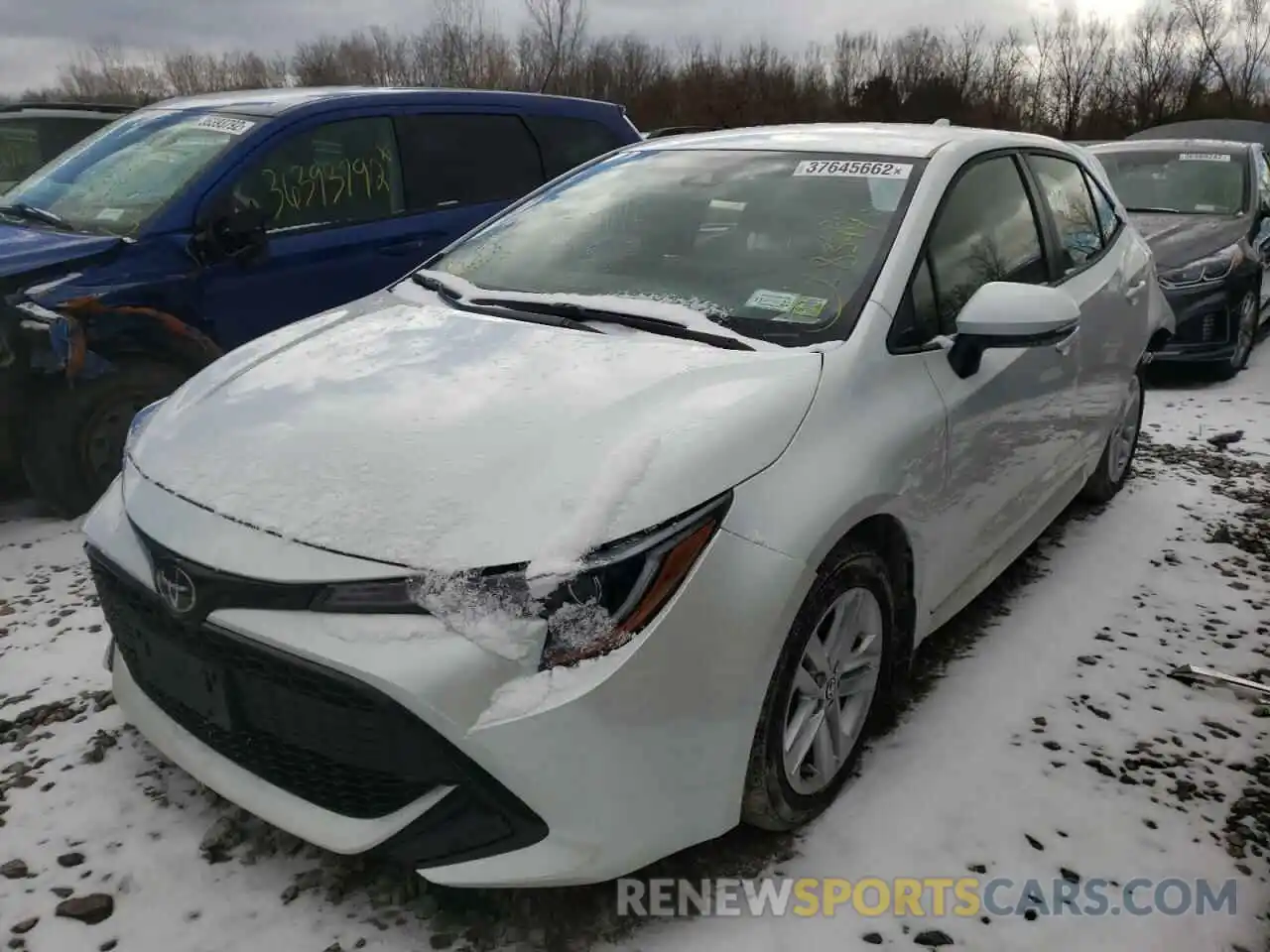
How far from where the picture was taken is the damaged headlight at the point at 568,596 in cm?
171

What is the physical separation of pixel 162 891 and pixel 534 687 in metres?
1.03

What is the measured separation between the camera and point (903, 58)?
43406 millimetres

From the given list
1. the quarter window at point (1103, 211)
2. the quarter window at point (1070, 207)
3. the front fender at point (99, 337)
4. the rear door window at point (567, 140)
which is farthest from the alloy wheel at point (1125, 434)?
the front fender at point (99, 337)

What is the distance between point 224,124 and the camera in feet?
14.4

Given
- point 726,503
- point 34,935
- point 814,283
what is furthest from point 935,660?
point 34,935

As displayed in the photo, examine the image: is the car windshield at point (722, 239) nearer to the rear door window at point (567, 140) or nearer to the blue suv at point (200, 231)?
the blue suv at point (200, 231)

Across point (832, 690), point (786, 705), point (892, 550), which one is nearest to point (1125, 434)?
point (892, 550)

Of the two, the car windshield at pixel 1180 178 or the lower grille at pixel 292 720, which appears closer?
the lower grille at pixel 292 720

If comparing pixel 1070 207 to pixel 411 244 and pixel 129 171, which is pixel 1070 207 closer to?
pixel 411 244

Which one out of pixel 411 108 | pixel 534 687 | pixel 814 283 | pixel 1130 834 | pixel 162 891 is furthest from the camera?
pixel 411 108

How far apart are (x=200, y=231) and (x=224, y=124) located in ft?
2.27

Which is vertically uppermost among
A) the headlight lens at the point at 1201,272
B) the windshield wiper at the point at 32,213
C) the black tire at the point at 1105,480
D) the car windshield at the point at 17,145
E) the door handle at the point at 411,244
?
the car windshield at the point at 17,145

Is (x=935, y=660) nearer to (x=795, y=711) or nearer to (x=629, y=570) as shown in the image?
(x=795, y=711)

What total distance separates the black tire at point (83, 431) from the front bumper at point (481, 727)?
2250 millimetres
